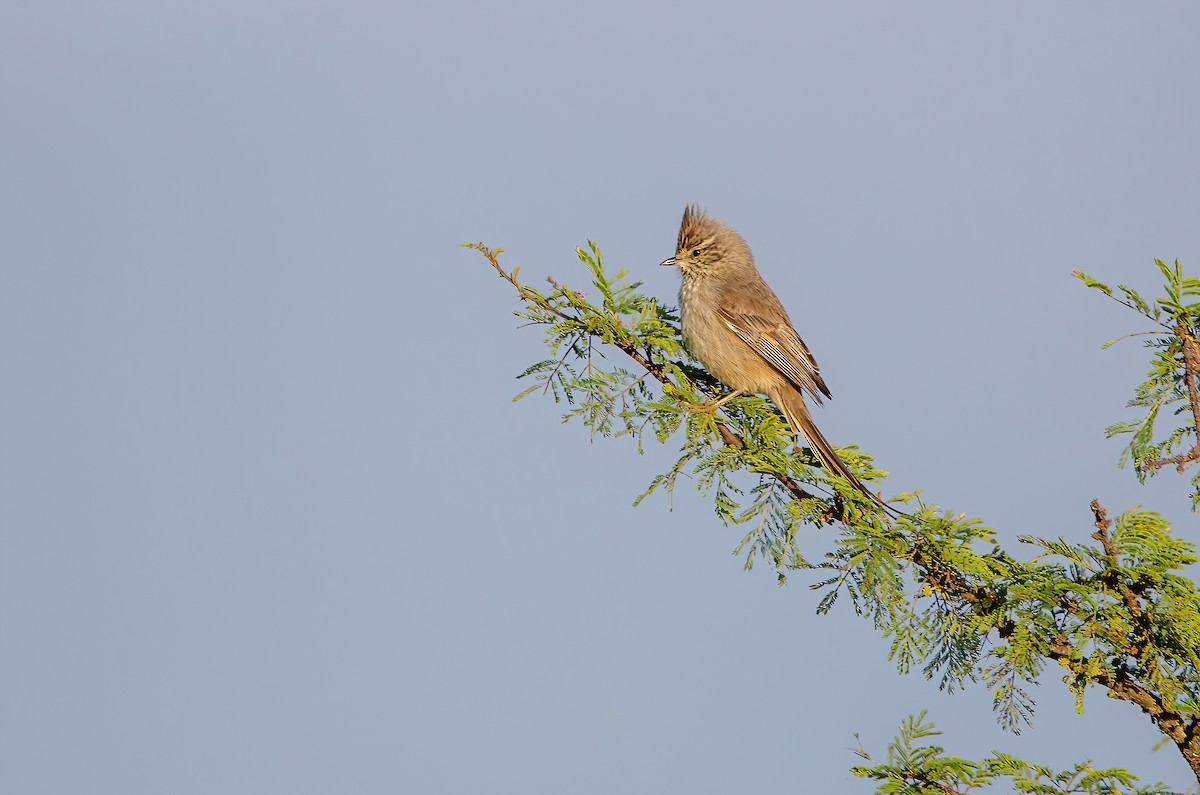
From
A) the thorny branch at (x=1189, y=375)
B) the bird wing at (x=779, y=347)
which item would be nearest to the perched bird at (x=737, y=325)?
the bird wing at (x=779, y=347)

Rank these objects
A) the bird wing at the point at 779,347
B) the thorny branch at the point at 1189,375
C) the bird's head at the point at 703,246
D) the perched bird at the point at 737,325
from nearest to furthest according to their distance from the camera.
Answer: the thorny branch at the point at 1189,375
the perched bird at the point at 737,325
the bird wing at the point at 779,347
the bird's head at the point at 703,246

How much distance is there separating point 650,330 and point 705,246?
3242 mm

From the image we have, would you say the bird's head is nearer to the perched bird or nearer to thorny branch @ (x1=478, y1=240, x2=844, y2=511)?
the perched bird

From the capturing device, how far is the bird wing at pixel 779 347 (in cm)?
882

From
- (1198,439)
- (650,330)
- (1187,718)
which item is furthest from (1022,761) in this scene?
(650,330)

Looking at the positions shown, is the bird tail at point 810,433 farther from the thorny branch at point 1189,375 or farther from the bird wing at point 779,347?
the thorny branch at point 1189,375

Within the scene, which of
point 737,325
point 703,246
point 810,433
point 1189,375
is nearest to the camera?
point 1189,375

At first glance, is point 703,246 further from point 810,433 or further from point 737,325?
point 810,433

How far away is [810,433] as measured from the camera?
7.64 meters

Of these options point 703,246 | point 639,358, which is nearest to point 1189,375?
point 639,358

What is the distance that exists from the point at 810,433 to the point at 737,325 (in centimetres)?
157

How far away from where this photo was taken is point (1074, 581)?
4.91 meters

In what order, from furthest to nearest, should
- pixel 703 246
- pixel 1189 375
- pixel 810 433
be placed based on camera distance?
pixel 703 246, pixel 810 433, pixel 1189 375

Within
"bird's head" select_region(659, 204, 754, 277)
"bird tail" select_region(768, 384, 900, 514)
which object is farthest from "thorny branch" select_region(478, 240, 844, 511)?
"bird's head" select_region(659, 204, 754, 277)
